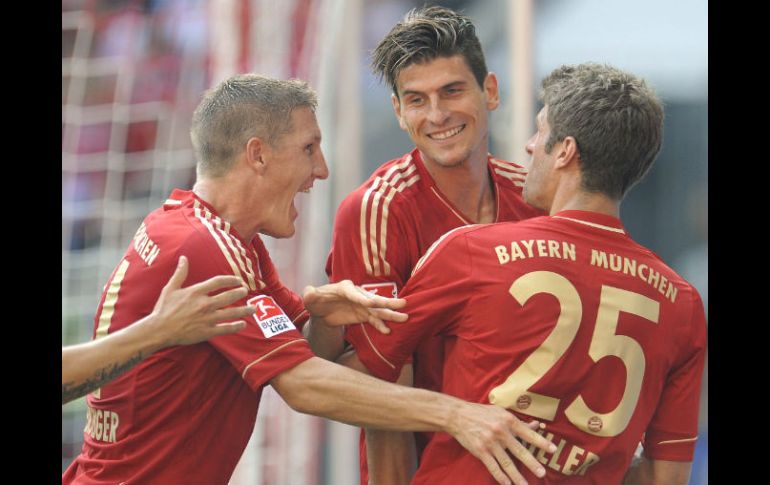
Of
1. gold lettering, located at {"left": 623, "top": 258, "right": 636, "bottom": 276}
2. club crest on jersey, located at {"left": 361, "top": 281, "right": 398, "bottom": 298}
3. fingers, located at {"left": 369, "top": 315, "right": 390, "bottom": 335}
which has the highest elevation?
gold lettering, located at {"left": 623, "top": 258, "right": 636, "bottom": 276}

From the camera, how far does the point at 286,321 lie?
281cm

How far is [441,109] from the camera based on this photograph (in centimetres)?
323

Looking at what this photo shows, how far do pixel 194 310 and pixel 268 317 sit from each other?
0.97ft

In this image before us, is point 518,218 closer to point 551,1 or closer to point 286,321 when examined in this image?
point 286,321

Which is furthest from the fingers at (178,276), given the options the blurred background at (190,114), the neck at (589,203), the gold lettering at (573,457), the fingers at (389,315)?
the blurred background at (190,114)

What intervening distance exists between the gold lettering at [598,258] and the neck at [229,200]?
111 centimetres

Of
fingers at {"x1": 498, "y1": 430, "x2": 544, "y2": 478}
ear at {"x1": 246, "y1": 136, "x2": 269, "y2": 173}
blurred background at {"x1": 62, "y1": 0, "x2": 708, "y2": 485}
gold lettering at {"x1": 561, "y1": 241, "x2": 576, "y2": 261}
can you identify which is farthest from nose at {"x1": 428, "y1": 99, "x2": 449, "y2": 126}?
blurred background at {"x1": 62, "y1": 0, "x2": 708, "y2": 485}

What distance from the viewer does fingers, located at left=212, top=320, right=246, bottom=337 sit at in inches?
101

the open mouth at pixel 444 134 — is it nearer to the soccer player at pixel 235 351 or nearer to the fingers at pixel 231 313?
the soccer player at pixel 235 351

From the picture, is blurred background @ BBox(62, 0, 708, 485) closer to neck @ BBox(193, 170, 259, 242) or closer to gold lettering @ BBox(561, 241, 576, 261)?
neck @ BBox(193, 170, 259, 242)

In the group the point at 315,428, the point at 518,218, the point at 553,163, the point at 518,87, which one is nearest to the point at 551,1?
the point at 518,87

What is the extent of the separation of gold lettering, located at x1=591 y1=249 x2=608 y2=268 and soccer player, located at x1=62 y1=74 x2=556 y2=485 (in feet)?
1.62

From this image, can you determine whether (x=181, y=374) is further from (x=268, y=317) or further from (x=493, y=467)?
(x=493, y=467)

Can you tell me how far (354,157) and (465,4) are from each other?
2130 mm
